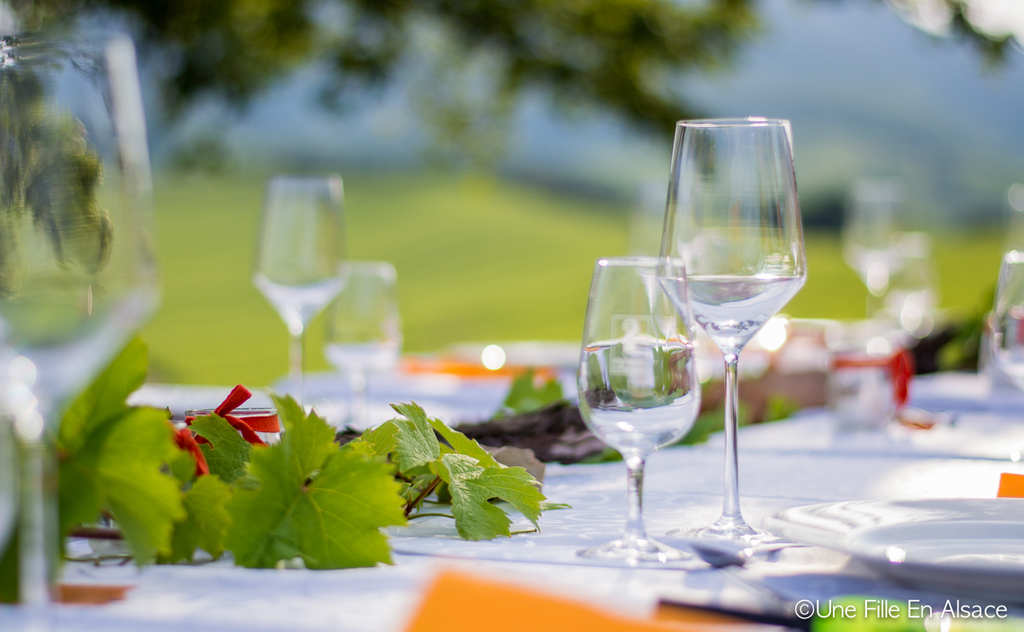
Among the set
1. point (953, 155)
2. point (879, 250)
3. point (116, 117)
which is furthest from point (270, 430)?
point (953, 155)

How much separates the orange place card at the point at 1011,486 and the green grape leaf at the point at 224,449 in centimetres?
76

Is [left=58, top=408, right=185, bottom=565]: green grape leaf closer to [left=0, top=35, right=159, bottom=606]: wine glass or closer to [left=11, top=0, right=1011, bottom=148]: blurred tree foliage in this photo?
[left=0, top=35, right=159, bottom=606]: wine glass

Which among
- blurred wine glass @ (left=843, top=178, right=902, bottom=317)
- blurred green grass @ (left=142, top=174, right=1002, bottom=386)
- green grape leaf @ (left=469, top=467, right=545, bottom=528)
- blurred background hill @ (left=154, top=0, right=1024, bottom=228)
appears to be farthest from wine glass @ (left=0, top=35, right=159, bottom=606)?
blurred background hill @ (left=154, top=0, right=1024, bottom=228)

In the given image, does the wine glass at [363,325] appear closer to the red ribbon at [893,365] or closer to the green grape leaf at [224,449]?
the red ribbon at [893,365]

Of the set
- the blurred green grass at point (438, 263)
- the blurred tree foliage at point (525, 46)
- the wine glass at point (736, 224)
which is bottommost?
the blurred green grass at point (438, 263)

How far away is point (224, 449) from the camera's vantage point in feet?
2.72

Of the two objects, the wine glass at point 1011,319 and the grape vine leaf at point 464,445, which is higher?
the wine glass at point 1011,319

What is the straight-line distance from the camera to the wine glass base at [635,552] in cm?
80

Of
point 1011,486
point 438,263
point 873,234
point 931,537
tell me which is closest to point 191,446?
point 931,537

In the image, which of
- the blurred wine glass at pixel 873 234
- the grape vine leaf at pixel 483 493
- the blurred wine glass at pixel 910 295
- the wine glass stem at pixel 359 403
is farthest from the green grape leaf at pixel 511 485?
the blurred wine glass at pixel 873 234

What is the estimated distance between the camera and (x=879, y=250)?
→ 319 cm

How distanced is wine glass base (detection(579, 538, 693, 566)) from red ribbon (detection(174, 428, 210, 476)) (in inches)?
12.3

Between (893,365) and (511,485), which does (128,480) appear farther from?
(893,365)

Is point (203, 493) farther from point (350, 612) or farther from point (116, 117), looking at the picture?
point (116, 117)
